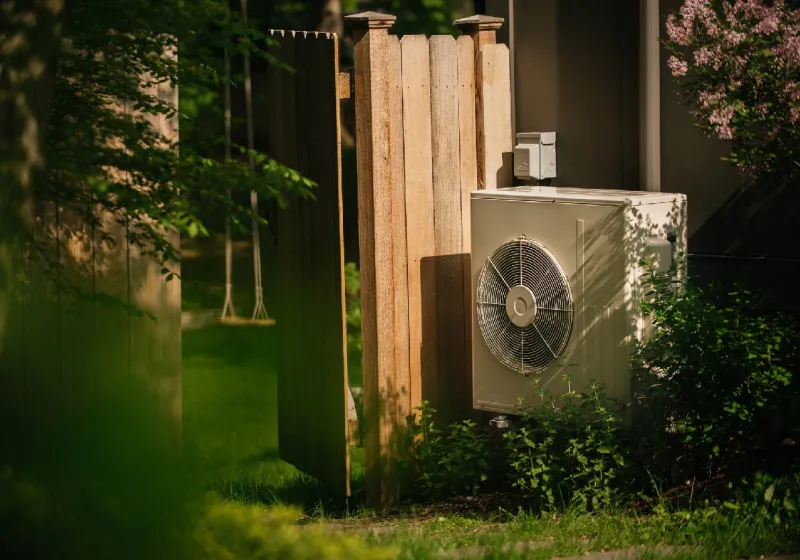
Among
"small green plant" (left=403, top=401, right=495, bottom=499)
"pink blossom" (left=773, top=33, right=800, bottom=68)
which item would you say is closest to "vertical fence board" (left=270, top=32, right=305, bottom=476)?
"small green plant" (left=403, top=401, right=495, bottom=499)

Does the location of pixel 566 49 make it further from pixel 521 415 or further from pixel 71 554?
pixel 71 554

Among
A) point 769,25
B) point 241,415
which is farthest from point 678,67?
point 241,415

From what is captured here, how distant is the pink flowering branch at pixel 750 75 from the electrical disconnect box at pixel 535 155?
4.25 ft

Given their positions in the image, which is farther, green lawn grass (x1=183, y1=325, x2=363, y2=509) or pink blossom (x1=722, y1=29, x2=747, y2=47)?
green lawn grass (x1=183, y1=325, x2=363, y2=509)

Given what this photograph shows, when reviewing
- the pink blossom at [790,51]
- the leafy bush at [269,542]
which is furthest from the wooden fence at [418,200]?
the leafy bush at [269,542]

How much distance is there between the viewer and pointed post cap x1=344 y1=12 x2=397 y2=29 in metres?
6.28

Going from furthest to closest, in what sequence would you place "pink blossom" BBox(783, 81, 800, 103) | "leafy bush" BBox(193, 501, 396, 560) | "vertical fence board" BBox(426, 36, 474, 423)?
"vertical fence board" BBox(426, 36, 474, 423)
"pink blossom" BBox(783, 81, 800, 103)
"leafy bush" BBox(193, 501, 396, 560)

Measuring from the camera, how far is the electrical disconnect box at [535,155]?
703 centimetres

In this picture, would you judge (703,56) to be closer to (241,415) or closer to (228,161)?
(228,161)

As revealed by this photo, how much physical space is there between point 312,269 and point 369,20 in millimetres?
1462

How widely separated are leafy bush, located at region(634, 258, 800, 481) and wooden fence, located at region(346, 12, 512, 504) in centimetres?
130

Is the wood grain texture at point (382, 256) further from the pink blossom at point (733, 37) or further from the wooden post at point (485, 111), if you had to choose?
the pink blossom at point (733, 37)

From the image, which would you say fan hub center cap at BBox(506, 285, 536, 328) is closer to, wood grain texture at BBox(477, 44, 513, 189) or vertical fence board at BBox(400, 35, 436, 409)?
vertical fence board at BBox(400, 35, 436, 409)

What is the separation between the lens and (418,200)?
664 cm
